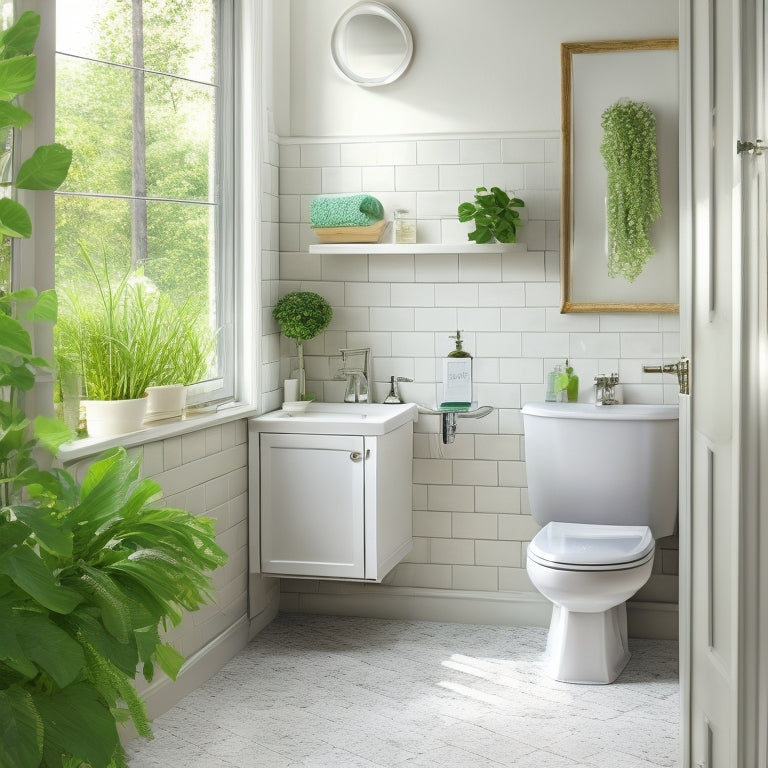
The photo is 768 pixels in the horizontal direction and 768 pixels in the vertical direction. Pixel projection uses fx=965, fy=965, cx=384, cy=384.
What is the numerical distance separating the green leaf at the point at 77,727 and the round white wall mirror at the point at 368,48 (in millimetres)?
2906

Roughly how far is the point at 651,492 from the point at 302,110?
202 cm

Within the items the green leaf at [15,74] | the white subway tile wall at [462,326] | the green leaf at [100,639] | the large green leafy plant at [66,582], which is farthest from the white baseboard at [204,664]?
the green leaf at [15,74]

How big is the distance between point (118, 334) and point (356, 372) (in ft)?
4.33

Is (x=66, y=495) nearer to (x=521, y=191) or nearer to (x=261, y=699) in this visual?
(x=261, y=699)

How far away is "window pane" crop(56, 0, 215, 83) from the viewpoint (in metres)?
2.66

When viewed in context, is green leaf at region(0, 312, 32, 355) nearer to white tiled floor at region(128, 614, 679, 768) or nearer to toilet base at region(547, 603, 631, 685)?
white tiled floor at region(128, 614, 679, 768)

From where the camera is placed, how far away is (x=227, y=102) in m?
3.56

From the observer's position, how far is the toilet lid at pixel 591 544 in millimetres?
3059

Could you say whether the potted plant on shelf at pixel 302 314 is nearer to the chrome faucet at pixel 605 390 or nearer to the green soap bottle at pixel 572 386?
the green soap bottle at pixel 572 386

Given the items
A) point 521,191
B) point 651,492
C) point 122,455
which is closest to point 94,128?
point 122,455

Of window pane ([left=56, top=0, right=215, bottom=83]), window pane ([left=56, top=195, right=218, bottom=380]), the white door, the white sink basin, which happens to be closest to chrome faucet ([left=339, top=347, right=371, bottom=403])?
the white sink basin

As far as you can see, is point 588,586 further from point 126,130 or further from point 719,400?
point 126,130

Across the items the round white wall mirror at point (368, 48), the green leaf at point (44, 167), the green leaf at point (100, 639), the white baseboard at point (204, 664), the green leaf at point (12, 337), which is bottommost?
the white baseboard at point (204, 664)

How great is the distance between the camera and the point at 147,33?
9.98ft
